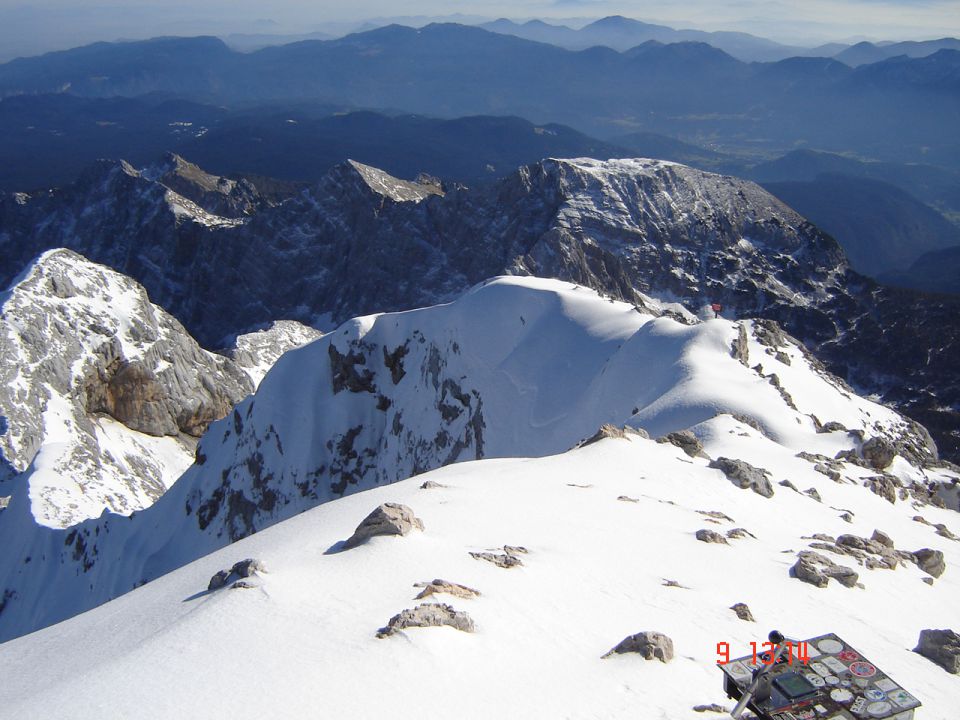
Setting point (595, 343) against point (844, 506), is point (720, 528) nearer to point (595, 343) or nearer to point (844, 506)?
point (844, 506)

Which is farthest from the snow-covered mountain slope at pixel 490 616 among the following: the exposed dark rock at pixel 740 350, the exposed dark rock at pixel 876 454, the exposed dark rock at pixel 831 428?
the exposed dark rock at pixel 740 350

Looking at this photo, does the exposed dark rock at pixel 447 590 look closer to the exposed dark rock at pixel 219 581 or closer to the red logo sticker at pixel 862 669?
the exposed dark rock at pixel 219 581

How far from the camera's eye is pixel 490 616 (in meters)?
13.5

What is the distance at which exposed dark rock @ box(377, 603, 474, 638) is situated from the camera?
1247 centimetres

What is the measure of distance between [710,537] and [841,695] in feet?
31.3

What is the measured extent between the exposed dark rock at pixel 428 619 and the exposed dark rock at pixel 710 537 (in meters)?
8.47

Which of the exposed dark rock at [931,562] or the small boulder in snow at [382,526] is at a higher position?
the small boulder in snow at [382,526]

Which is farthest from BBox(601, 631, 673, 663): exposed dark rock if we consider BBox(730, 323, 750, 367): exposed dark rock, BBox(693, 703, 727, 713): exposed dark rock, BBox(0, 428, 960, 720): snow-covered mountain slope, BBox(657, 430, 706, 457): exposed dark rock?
BBox(730, 323, 750, 367): exposed dark rock

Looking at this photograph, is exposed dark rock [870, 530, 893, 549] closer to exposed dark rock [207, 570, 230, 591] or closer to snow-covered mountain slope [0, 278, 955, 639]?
exposed dark rock [207, 570, 230, 591]

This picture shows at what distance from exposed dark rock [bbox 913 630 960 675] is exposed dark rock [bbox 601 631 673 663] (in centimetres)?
563

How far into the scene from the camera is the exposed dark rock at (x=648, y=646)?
40.6 ft

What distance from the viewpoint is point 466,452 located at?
2046 inches
